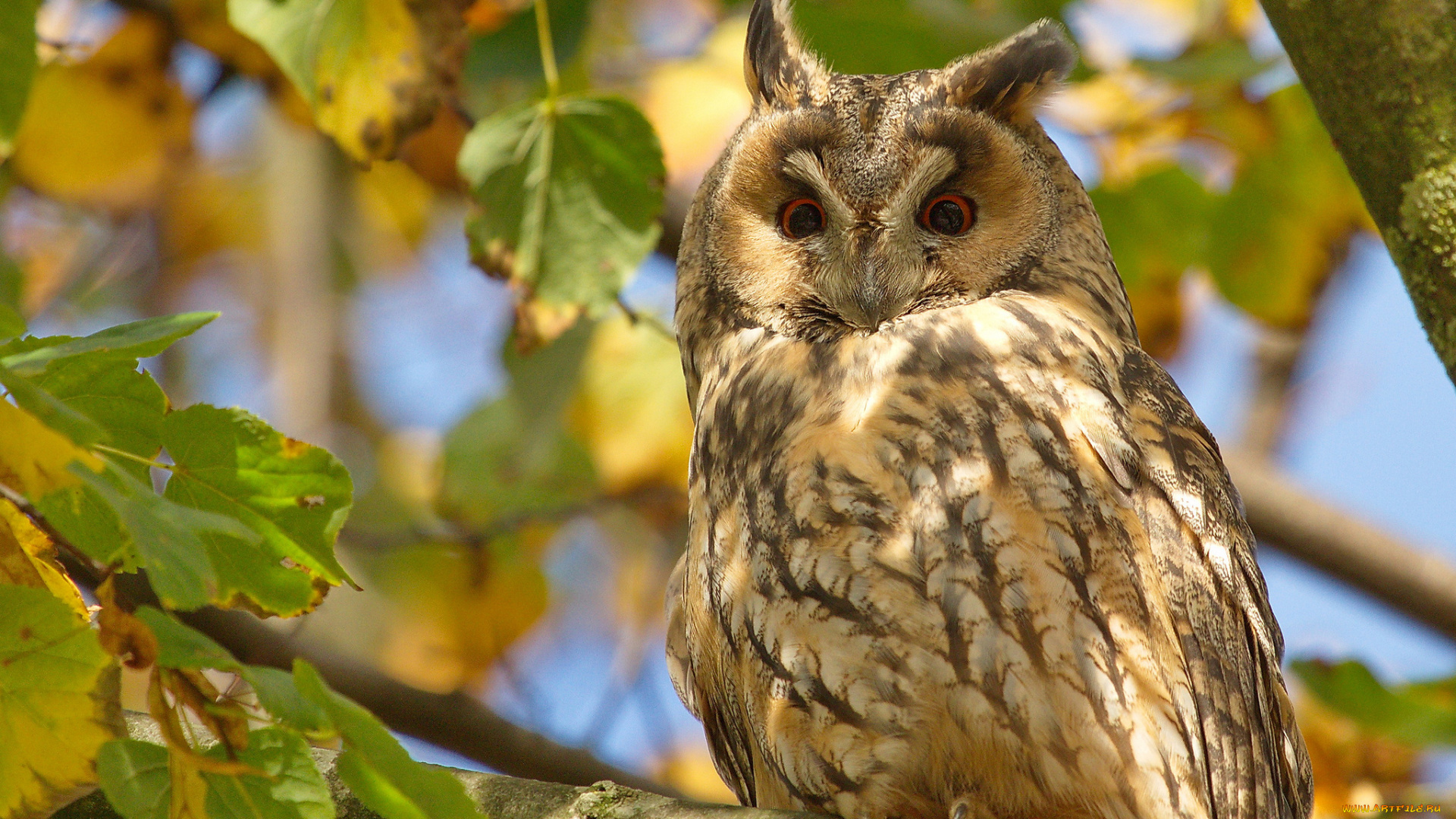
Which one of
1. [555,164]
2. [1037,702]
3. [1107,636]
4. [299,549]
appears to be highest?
[555,164]

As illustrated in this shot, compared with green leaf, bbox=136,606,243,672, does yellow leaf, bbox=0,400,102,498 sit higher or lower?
higher

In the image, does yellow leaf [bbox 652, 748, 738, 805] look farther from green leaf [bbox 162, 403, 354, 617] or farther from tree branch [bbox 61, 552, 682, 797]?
green leaf [bbox 162, 403, 354, 617]

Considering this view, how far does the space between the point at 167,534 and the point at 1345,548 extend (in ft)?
9.68

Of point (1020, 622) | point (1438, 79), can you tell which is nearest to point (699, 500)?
point (1020, 622)

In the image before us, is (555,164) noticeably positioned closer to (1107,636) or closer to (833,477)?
(833,477)

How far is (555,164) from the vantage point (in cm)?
212

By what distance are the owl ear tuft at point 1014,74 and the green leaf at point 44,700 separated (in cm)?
164

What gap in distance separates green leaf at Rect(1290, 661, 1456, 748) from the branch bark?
90 centimetres

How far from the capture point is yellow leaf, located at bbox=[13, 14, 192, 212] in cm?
291

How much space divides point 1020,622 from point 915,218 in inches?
28.8

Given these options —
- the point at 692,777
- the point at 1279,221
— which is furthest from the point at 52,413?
the point at 692,777

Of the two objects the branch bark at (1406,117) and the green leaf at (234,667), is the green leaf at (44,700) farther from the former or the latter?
the branch bark at (1406,117)

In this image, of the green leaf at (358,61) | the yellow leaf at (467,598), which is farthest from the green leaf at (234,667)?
the yellow leaf at (467,598)

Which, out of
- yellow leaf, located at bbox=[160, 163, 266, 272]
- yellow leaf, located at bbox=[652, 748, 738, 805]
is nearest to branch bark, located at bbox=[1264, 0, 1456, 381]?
yellow leaf, located at bbox=[652, 748, 738, 805]
